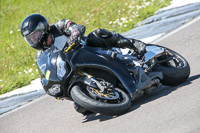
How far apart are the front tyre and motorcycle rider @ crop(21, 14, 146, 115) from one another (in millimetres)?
381

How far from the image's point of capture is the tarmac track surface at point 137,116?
4.54 meters

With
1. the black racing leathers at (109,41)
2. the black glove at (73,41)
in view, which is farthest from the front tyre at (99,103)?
the black racing leathers at (109,41)

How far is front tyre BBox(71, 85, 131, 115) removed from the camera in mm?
4996

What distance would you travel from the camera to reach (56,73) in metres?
5.32

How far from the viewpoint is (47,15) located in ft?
53.0

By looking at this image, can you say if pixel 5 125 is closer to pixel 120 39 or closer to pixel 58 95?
pixel 58 95

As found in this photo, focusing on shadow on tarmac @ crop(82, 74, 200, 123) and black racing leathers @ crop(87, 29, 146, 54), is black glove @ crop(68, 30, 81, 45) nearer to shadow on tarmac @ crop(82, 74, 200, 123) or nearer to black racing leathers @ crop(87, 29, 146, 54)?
black racing leathers @ crop(87, 29, 146, 54)

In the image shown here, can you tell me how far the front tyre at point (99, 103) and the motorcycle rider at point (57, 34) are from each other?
1.25ft

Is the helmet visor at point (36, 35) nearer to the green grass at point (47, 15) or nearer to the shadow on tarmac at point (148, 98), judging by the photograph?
the shadow on tarmac at point (148, 98)

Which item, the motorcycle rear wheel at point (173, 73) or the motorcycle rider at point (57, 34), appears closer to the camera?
the motorcycle rider at point (57, 34)

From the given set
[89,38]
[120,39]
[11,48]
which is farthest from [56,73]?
[11,48]

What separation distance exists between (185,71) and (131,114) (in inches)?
52.9

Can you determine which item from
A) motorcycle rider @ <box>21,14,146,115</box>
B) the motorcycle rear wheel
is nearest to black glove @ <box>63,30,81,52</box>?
motorcycle rider @ <box>21,14,146,115</box>

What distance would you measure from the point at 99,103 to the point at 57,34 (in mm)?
1227
